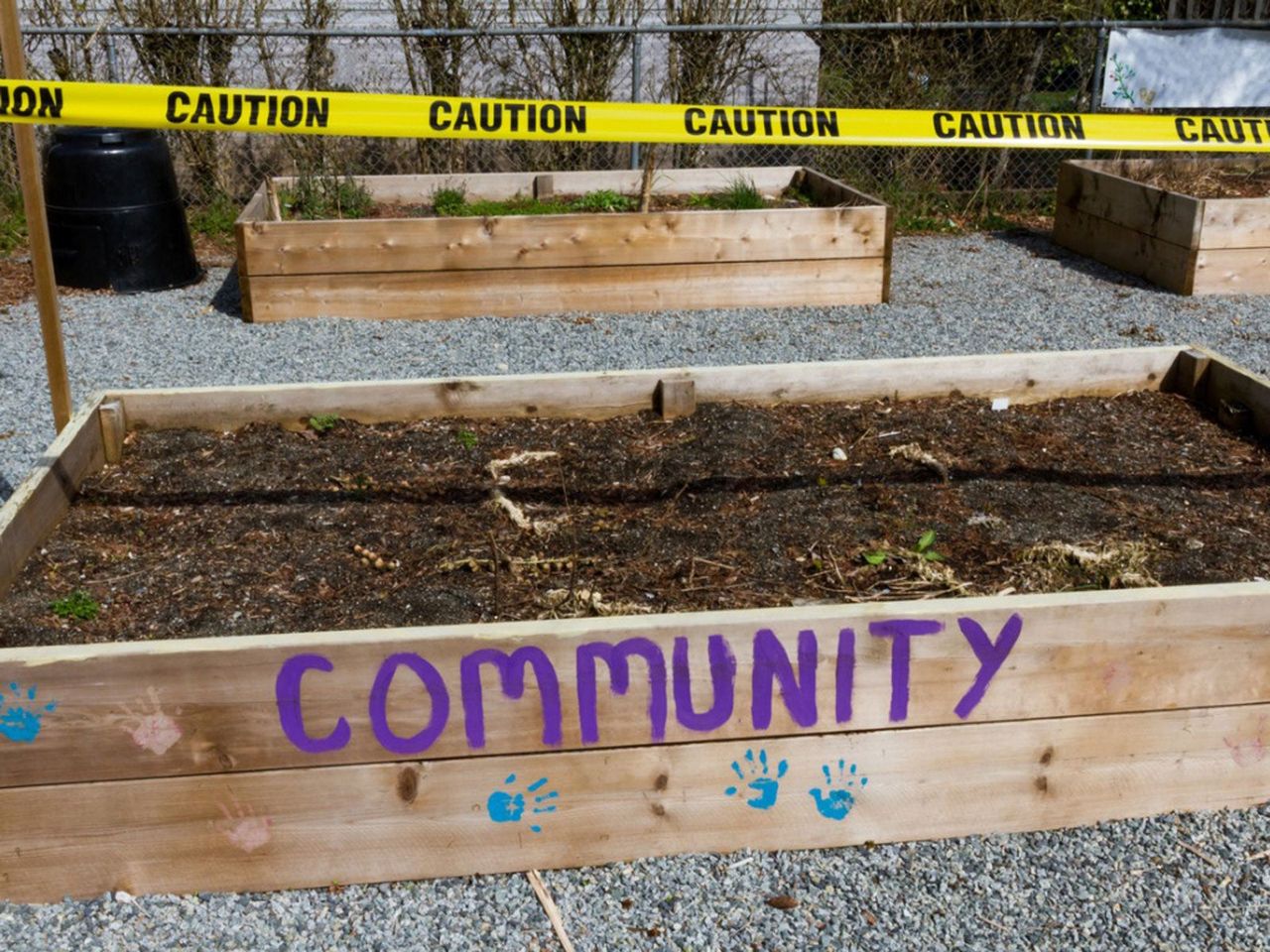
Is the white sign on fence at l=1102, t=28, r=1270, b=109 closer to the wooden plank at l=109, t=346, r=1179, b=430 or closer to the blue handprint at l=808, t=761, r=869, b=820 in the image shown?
the wooden plank at l=109, t=346, r=1179, b=430

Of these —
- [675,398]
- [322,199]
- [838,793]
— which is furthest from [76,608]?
[322,199]

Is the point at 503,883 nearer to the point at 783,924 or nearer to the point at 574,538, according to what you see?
the point at 783,924

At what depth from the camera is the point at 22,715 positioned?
2.36 metres

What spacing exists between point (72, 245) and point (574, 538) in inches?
240

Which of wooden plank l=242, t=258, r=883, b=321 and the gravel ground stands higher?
wooden plank l=242, t=258, r=883, b=321

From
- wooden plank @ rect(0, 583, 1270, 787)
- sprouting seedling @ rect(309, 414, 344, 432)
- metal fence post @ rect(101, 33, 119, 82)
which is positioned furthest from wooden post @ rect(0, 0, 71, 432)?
metal fence post @ rect(101, 33, 119, 82)

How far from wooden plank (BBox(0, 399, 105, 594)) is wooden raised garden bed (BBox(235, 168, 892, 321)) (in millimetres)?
3348

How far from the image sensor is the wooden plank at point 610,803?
98.2 inches

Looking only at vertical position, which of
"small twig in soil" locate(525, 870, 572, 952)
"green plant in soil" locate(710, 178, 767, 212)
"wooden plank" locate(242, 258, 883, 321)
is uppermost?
"green plant in soil" locate(710, 178, 767, 212)

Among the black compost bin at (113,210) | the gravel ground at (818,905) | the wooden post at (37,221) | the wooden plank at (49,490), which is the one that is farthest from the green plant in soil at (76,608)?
the black compost bin at (113,210)

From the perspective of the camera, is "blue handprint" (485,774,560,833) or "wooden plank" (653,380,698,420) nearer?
"blue handprint" (485,774,560,833)

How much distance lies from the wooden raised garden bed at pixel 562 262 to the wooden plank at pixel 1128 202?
1.93 metres

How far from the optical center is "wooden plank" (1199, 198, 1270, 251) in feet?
24.4

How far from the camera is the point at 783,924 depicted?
2.52 m
